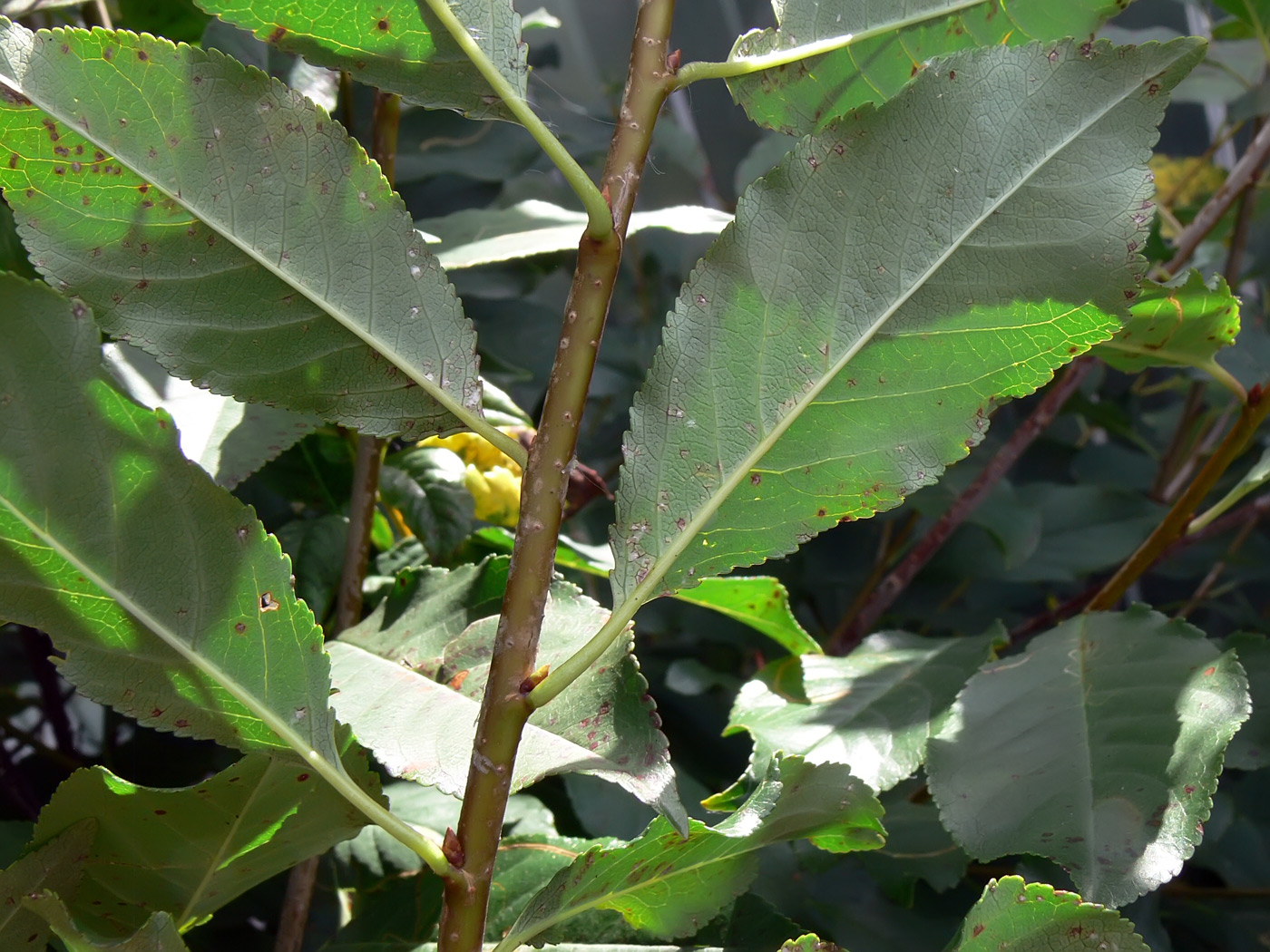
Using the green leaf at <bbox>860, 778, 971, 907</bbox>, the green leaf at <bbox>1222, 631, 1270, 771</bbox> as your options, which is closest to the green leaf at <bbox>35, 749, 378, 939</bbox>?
the green leaf at <bbox>860, 778, 971, 907</bbox>

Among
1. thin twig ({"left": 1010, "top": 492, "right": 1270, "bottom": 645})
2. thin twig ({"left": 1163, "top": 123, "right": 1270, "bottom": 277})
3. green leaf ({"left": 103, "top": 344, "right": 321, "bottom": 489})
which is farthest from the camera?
thin twig ({"left": 1010, "top": 492, "right": 1270, "bottom": 645})

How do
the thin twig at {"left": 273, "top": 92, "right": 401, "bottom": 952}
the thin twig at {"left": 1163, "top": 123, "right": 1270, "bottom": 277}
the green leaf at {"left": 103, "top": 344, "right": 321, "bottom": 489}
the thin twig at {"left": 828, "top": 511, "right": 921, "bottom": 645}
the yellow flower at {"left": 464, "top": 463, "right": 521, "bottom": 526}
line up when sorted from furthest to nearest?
the thin twig at {"left": 828, "top": 511, "right": 921, "bottom": 645} → the thin twig at {"left": 1163, "top": 123, "right": 1270, "bottom": 277} → the yellow flower at {"left": 464, "top": 463, "right": 521, "bottom": 526} → the thin twig at {"left": 273, "top": 92, "right": 401, "bottom": 952} → the green leaf at {"left": 103, "top": 344, "right": 321, "bottom": 489}

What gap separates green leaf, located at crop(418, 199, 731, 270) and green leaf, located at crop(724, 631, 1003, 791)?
230 mm

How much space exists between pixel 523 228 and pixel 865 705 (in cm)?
30

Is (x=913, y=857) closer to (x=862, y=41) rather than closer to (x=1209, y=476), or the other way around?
(x=1209, y=476)

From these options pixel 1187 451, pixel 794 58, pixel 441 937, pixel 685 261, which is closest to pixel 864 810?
pixel 441 937

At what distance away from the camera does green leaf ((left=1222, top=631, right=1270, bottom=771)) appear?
531 mm

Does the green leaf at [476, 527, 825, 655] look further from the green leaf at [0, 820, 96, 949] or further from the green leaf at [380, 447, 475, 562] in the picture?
the green leaf at [0, 820, 96, 949]

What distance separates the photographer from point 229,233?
0.30 meters

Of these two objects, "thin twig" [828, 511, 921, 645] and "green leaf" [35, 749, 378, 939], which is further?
"thin twig" [828, 511, 921, 645]

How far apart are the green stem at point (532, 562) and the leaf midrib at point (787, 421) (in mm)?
28

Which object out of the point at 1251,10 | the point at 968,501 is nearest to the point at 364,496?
the point at 968,501

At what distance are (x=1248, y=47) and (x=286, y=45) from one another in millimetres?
1156

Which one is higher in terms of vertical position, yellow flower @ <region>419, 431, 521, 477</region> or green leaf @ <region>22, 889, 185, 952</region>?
green leaf @ <region>22, 889, 185, 952</region>
